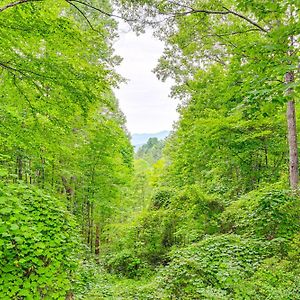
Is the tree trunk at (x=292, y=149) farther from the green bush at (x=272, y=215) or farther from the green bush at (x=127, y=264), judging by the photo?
the green bush at (x=127, y=264)

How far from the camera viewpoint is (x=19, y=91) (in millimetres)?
5707

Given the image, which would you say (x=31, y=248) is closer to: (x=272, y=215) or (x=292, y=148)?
(x=272, y=215)

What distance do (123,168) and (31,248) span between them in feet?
29.5

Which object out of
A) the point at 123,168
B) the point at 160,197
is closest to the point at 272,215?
the point at 160,197

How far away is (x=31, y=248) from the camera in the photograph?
301 centimetres

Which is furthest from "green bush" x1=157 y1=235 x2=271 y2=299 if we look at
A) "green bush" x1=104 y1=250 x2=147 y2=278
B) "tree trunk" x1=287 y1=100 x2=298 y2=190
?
"green bush" x1=104 y1=250 x2=147 y2=278

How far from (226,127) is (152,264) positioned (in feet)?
16.0

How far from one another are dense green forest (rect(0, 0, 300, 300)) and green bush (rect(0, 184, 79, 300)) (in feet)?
0.05

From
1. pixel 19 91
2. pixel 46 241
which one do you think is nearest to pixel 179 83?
pixel 19 91

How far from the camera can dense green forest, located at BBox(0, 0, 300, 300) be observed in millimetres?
3438

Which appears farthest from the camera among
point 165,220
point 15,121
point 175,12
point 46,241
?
point 165,220

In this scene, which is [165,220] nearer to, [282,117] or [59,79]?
[282,117]

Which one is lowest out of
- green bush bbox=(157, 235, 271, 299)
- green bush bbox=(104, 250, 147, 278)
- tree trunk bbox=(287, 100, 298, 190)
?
green bush bbox=(104, 250, 147, 278)

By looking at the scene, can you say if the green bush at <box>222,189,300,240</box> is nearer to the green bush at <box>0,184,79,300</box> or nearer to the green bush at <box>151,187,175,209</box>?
the green bush at <box>0,184,79,300</box>
